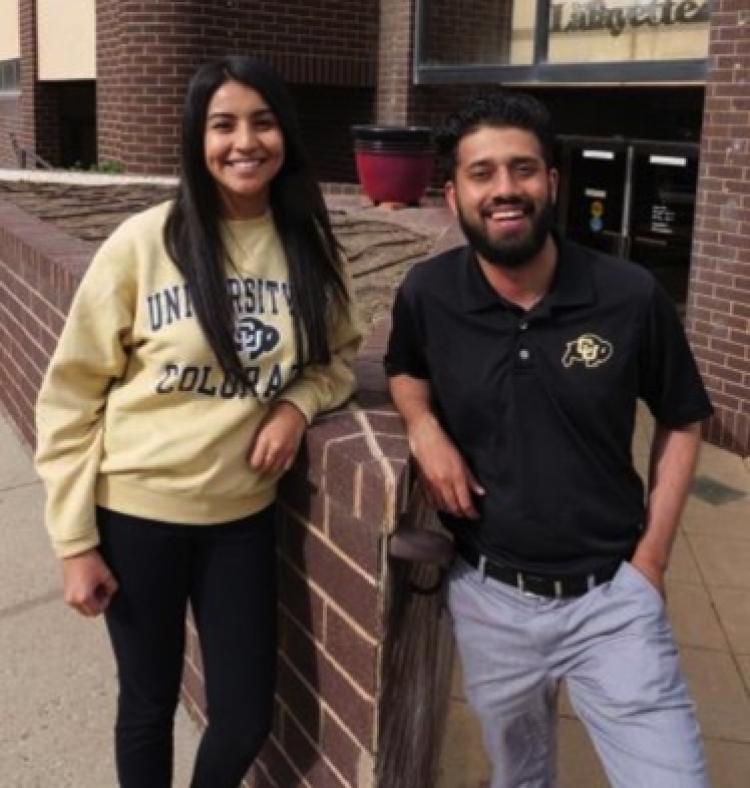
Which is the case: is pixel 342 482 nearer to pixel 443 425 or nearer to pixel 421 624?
pixel 443 425

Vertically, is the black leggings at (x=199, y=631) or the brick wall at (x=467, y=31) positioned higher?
the brick wall at (x=467, y=31)

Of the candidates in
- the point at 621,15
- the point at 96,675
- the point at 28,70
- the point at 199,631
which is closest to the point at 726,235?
the point at 621,15

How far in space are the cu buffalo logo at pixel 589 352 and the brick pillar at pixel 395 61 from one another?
823 cm

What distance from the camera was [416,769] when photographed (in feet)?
8.70

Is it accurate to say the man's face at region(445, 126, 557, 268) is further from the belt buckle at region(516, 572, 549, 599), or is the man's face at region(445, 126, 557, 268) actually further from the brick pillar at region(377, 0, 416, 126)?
the brick pillar at region(377, 0, 416, 126)

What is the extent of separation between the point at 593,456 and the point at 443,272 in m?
0.46

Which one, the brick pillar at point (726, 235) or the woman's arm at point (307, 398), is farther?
the brick pillar at point (726, 235)

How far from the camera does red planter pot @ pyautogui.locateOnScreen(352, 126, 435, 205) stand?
8.10 metres

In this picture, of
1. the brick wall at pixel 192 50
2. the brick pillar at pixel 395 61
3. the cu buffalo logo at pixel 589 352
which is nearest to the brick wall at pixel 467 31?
the brick pillar at pixel 395 61

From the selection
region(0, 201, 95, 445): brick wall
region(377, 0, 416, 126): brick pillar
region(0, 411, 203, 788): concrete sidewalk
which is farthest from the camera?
region(377, 0, 416, 126): brick pillar

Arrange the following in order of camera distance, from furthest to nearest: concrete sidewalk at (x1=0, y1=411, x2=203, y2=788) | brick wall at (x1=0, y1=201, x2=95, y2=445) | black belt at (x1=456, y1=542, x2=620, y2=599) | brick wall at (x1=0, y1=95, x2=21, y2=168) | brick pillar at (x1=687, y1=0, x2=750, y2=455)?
brick wall at (x1=0, y1=95, x2=21, y2=168)
brick pillar at (x1=687, y1=0, x2=750, y2=455)
brick wall at (x1=0, y1=201, x2=95, y2=445)
concrete sidewalk at (x1=0, y1=411, x2=203, y2=788)
black belt at (x1=456, y1=542, x2=620, y2=599)

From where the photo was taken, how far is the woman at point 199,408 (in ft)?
6.85

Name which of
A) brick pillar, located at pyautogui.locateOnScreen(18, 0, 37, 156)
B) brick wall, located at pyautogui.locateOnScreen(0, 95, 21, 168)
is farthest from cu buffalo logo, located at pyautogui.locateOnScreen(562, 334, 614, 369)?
brick wall, located at pyautogui.locateOnScreen(0, 95, 21, 168)

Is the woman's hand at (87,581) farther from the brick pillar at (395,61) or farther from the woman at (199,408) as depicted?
the brick pillar at (395,61)
